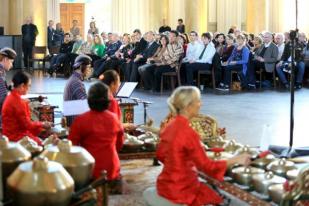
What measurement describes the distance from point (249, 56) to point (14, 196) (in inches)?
462

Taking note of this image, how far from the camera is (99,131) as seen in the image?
15.3 feet

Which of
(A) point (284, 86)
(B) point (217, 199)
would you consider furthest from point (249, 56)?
(B) point (217, 199)

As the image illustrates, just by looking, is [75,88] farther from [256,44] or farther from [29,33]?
[29,33]

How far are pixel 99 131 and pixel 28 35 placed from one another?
55.3ft

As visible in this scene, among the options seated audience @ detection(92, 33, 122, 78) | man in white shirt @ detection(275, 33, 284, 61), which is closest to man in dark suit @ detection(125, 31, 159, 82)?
seated audience @ detection(92, 33, 122, 78)

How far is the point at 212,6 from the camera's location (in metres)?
22.7

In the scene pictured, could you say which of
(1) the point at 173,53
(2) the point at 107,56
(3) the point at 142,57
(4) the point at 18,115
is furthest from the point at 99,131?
(2) the point at 107,56

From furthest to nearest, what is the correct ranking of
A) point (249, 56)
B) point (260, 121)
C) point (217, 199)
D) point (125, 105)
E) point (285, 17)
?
point (285, 17), point (249, 56), point (260, 121), point (125, 105), point (217, 199)

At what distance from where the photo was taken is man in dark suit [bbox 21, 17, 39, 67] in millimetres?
20938

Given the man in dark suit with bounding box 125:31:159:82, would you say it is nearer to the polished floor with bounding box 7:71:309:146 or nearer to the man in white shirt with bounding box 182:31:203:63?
the man in white shirt with bounding box 182:31:203:63

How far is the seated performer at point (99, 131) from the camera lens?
4.61 m

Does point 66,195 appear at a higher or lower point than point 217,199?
higher

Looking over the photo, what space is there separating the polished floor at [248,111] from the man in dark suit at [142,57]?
0.80 metres

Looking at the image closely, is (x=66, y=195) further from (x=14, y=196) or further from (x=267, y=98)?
(x=267, y=98)
